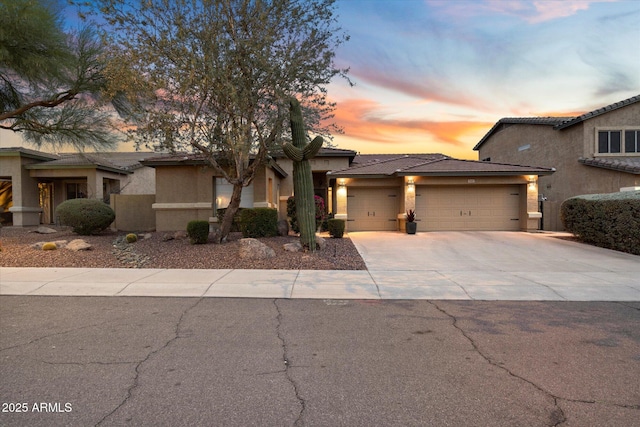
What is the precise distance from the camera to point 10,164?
19.6 meters

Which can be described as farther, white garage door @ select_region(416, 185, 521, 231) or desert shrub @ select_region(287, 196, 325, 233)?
white garage door @ select_region(416, 185, 521, 231)

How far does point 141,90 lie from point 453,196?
569 inches

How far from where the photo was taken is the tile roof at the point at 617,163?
17.1 meters

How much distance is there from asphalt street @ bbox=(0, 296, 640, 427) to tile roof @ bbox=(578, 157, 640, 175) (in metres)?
14.4

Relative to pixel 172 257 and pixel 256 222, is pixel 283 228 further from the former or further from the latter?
→ pixel 172 257

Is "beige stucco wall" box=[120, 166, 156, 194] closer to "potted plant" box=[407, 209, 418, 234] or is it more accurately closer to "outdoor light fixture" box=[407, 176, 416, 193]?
"outdoor light fixture" box=[407, 176, 416, 193]

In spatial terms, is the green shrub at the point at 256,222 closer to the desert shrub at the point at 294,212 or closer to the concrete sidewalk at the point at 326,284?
the desert shrub at the point at 294,212

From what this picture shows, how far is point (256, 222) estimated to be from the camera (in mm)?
14078

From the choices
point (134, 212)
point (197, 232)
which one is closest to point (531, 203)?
point (197, 232)

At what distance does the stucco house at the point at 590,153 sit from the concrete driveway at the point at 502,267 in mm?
4921

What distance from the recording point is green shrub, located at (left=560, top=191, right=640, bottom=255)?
12.0 metres

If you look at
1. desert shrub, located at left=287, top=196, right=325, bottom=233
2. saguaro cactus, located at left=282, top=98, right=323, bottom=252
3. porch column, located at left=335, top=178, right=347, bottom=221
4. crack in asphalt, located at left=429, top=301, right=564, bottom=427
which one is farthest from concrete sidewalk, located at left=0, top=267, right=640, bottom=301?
porch column, located at left=335, top=178, right=347, bottom=221

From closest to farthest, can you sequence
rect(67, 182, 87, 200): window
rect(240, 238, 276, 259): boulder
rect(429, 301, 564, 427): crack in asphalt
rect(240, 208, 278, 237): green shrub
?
rect(429, 301, 564, 427): crack in asphalt, rect(240, 238, 276, 259): boulder, rect(240, 208, 278, 237): green shrub, rect(67, 182, 87, 200): window

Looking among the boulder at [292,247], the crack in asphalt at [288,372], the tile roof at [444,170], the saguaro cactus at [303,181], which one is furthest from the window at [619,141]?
the crack in asphalt at [288,372]
